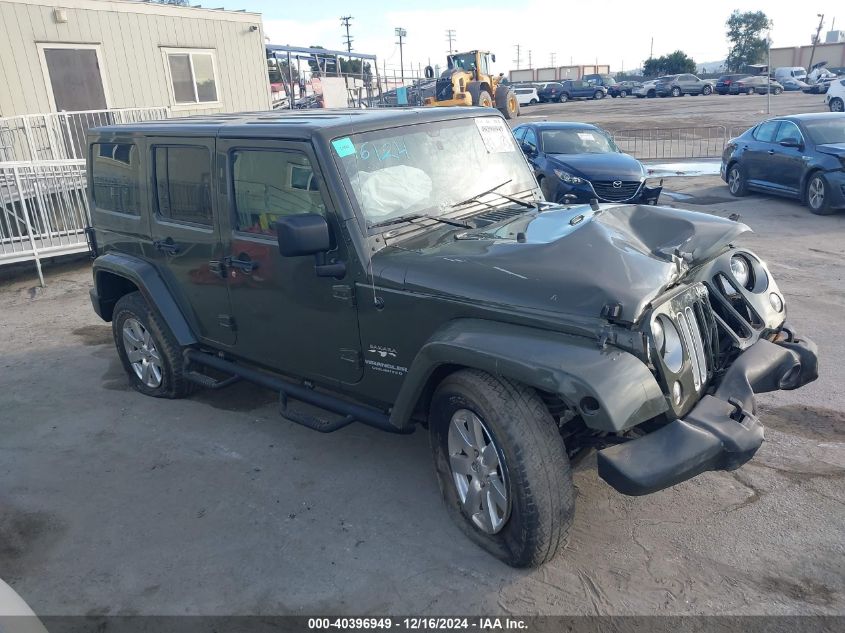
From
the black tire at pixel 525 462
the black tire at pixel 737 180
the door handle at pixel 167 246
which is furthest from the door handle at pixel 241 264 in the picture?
the black tire at pixel 737 180

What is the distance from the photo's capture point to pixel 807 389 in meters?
4.97

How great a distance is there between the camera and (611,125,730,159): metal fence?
19.3m

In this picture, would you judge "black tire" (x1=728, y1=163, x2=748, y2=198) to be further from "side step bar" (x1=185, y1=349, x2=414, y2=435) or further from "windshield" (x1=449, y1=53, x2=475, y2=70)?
"windshield" (x1=449, y1=53, x2=475, y2=70)

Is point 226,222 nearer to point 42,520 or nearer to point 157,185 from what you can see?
point 157,185

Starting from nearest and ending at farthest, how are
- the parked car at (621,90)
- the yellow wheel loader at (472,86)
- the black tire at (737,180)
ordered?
1. the black tire at (737,180)
2. the yellow wheel loader at (472,86)
3. the parked car at (621,90)

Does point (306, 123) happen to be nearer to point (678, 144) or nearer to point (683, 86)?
point (678, 144)

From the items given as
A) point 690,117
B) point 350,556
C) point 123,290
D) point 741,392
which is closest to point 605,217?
point 741,392

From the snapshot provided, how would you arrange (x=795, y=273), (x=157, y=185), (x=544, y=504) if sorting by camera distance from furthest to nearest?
(x=795, y=273) → (x=157, y=185) → (x=544, y=504)

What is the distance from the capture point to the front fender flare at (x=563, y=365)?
2.75 m

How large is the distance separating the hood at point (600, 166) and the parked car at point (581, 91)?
4569 cm

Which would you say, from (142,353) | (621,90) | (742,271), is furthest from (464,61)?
(742,271)

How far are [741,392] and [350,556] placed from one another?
201cm

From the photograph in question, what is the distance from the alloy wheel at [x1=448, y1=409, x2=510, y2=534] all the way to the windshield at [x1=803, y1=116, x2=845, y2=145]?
10.1 m

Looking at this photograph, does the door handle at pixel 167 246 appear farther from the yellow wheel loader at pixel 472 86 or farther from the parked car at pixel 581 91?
the parked car at pixel 581 91
